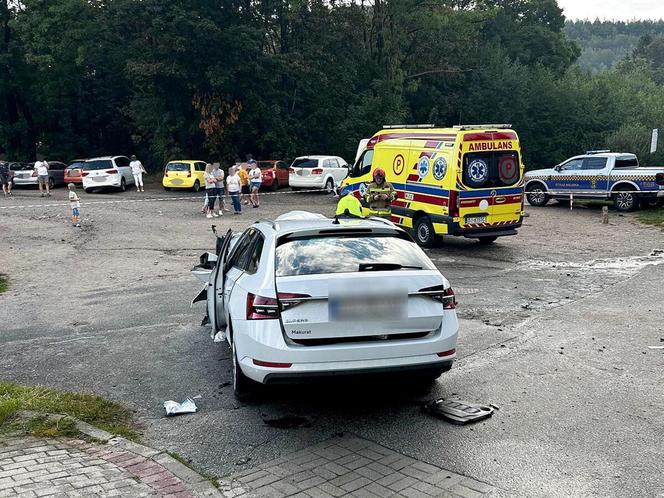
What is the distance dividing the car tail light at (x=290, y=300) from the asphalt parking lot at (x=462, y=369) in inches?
29.9

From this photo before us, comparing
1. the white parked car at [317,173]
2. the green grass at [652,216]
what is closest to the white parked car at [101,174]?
the white parked car at [317,173]

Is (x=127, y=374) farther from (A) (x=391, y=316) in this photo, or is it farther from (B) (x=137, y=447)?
(A) (x=391, y=316)

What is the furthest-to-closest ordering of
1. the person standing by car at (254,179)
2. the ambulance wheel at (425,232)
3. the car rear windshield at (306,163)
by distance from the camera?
1. the car rear windshield at (306,163)
2. the person standing by car at (254,179)
3. the ambulance wheel at (425,232)

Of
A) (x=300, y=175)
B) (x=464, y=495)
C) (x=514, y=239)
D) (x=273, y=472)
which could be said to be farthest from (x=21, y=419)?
(x=300, y=175)

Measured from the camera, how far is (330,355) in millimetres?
4973

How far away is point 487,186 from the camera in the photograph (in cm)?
1434

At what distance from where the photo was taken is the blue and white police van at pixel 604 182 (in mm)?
21047

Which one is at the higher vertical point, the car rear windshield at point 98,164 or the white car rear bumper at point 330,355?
the car rear windshield at point 98,164

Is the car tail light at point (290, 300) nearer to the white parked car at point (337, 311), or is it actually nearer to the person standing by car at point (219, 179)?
the white parked car at point (337, 311)

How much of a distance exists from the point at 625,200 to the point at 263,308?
19532 mm

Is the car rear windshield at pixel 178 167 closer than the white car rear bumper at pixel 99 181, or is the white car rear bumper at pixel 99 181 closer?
the white car rear bumper at pixel 99 181

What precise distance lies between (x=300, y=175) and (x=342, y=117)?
10.4 metres

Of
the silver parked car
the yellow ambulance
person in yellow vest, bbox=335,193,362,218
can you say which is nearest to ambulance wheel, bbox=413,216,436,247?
the yellow ambulance

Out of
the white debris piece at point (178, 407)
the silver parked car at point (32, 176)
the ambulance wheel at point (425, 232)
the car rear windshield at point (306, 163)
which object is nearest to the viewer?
the white debris piece at point (178, 407)
